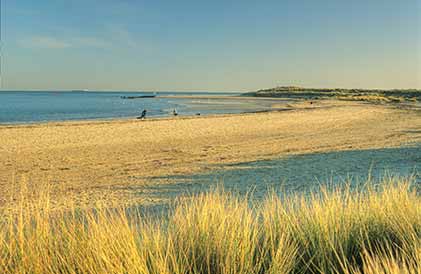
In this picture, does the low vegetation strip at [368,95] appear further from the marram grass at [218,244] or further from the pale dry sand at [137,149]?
the marram grass at [218,244]

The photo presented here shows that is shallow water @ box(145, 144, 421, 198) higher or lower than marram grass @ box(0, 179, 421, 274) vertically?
lower

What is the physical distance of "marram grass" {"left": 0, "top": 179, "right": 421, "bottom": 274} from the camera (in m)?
2.76

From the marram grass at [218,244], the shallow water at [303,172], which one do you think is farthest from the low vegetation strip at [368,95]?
the marram grass at [218,244]

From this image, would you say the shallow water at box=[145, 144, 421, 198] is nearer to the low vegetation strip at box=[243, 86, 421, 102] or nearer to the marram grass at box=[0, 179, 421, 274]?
the marram grass at box=[0, 179, 421, 274]

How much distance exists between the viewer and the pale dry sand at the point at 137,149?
933cm

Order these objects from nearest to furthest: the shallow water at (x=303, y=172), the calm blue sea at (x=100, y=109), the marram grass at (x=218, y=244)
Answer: the marram grass at (x=218, y=244)
the shallow water at (x=303, y=172)
the calm blue sea at (x=100, y=109)

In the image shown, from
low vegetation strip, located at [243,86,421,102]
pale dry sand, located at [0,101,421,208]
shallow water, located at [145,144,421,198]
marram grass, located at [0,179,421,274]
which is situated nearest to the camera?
marram grass, located at [0,179,421,274]

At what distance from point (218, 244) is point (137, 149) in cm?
1199

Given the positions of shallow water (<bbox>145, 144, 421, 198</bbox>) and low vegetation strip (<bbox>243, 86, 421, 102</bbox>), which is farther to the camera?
low vegetation strip (<bbox>243, 86, 421, 102</bbox>)

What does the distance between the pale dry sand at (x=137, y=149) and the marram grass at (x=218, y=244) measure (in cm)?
438

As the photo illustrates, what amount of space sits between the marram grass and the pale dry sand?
4381 mm

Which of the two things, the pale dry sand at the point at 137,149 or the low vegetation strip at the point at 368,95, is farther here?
the low vegetation strip at the point at 368,95

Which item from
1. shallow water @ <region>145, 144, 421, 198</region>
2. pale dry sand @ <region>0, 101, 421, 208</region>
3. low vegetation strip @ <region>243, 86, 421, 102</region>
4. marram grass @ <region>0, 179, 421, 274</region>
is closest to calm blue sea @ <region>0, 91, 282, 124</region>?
pale dry sand @ <region>0, 101, 421, 208</region>

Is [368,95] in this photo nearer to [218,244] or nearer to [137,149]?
[137,149]
